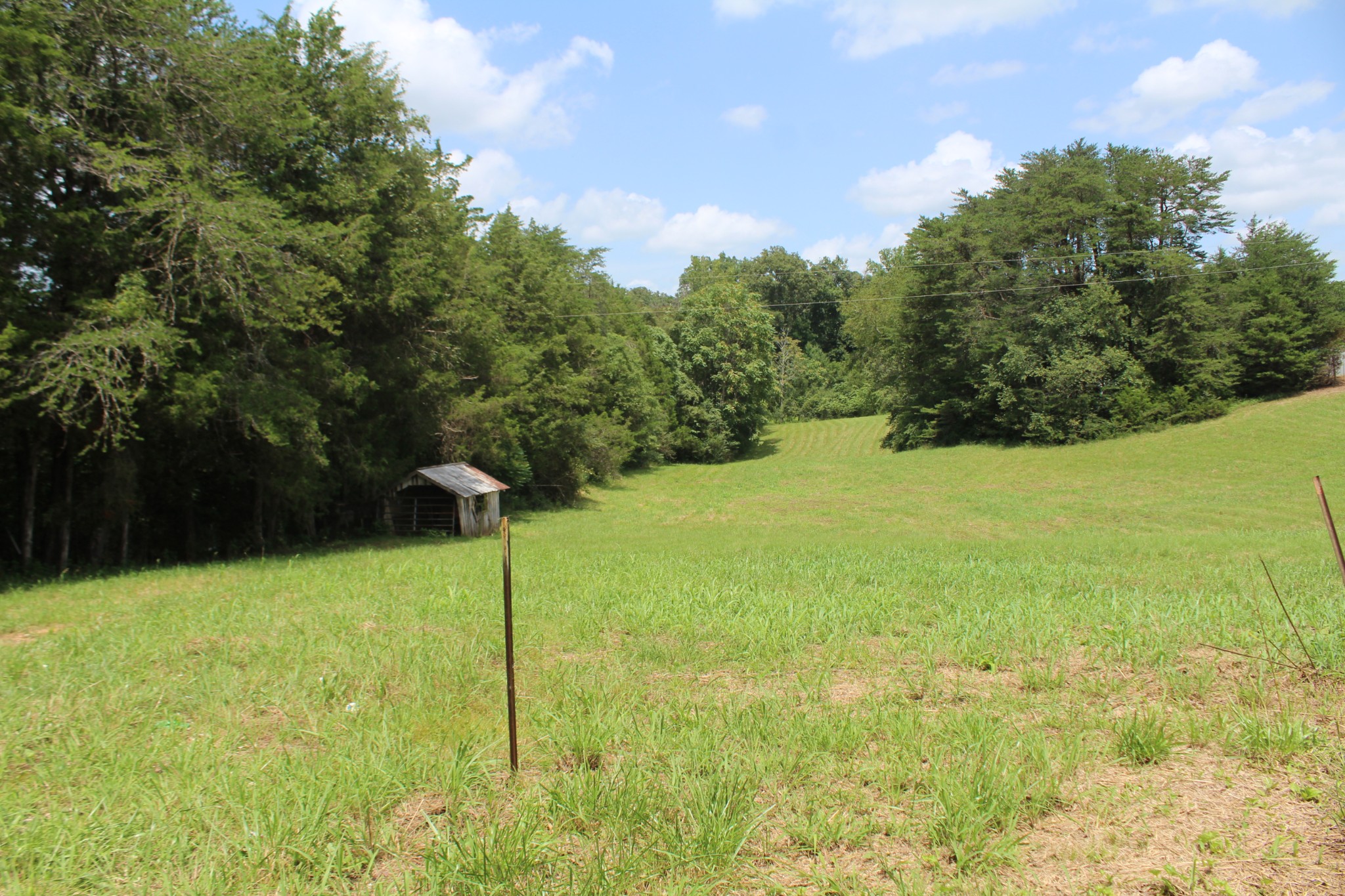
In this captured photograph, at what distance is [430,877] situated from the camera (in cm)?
359

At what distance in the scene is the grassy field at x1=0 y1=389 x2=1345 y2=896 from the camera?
12.3 feet

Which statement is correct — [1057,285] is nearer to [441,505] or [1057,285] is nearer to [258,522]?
[441,505]

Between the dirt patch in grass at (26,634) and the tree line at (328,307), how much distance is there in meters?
4.87

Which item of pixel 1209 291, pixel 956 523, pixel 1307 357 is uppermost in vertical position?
pixel 1209 291

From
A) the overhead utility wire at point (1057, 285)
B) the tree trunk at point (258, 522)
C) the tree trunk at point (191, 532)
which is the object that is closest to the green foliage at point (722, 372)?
the overhead utility wire at point (1057, 285)

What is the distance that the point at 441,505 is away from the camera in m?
27.5

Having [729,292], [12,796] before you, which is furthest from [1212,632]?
[729,292]

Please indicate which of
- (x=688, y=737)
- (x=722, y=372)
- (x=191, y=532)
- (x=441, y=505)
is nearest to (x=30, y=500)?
(x=191, y=532)

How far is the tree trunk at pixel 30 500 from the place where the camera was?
15.0m

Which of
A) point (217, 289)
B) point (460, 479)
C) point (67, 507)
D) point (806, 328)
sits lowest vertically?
point (460, 479)

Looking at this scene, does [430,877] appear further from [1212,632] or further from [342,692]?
[1212,632]

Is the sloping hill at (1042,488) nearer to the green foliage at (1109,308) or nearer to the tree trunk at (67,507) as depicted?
the green foliage at (1109,308)

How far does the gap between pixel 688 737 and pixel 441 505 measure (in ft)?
78.2

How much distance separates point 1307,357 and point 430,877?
2203 inches
